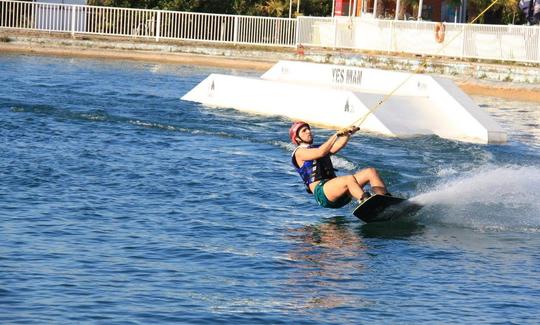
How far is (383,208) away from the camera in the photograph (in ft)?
41.9

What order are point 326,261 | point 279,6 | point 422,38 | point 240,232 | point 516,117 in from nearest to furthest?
1. point 326,261
2. point 240,232
3. point 516,117
4. point 422,38
5. point 279,6

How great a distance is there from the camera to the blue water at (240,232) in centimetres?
949

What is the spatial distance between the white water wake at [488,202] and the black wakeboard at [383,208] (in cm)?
19

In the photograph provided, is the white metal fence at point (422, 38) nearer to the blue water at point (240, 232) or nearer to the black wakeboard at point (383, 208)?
the blue water at point (240, 232)

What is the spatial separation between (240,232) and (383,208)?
1.68m

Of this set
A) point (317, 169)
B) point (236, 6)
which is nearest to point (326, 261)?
point (317, 169)

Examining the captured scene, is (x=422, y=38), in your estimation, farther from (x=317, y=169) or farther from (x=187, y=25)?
(x=317, y=169)

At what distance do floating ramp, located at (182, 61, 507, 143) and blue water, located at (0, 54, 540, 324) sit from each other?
0.75 metres

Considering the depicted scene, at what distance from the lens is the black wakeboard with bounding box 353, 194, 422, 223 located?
1255 centimetres

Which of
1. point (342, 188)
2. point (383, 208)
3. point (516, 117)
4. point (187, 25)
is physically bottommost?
point (516, 117)

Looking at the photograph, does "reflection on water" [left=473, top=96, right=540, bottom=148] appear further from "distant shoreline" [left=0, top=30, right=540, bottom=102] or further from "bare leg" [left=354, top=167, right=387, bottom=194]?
"distant shoreline" [left=0, top=30, right=540, bottom=102]

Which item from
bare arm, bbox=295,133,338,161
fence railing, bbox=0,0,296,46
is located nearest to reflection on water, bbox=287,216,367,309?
bare arm, bbox=295,133,338,161

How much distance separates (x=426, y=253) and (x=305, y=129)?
7.05 feet

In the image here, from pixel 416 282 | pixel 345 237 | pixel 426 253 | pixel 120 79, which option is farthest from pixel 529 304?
pixel 120 79
